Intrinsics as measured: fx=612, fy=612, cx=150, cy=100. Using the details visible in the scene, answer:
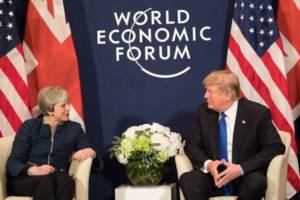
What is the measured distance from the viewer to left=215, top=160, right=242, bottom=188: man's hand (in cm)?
428

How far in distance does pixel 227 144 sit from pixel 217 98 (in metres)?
0.35

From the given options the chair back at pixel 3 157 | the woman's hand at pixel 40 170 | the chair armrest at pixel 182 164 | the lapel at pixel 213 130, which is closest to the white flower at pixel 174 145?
the chair armrest at pixel 182 164

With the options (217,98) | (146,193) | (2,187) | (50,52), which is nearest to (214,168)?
(217,98)

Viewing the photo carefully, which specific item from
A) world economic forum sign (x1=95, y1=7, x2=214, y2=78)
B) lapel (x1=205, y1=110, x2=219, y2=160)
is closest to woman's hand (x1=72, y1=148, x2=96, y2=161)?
lapel (x1=205, y1=110, x2=219, y2=160)

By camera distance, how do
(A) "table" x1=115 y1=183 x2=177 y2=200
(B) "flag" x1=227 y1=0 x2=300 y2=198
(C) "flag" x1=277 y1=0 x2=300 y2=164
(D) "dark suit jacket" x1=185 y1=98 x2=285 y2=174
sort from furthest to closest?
(C) "flag" x1=277 y1=0 x2=300 y2=164 < (B) "flag" x1=227 y1=0 x2=300 y2=198 < (A) "table" x1=115 y1=183 x2=177 y2=200 < (D) "dark suit jacket" x1=185 y1=98 x2=285 y2=174

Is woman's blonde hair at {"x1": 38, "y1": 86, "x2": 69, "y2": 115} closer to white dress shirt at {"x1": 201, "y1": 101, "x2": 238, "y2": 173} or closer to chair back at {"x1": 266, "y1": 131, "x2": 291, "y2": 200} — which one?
white dress shirt at {"x1": 201, "y1": 101, "x2": 238, "y2": 173}

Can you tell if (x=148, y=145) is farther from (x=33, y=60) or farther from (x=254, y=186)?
(x=33, y=60)

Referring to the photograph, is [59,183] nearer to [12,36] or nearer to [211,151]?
[211,151]

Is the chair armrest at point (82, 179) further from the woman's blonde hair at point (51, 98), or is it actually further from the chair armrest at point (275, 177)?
the chair armrest at point (275, 177)

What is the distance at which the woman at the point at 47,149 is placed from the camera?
4492 millimetres

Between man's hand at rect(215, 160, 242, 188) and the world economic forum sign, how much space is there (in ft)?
4.91

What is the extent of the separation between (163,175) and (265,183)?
43.0 inches

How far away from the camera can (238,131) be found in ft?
14.7

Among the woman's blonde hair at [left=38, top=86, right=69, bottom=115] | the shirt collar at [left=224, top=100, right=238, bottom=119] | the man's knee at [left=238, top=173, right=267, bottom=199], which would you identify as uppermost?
the woman's blonde hair at [left=38, top=86, right=69, bottom=115]
